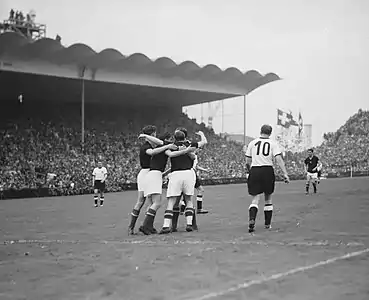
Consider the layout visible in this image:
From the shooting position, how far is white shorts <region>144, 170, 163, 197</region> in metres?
9.45

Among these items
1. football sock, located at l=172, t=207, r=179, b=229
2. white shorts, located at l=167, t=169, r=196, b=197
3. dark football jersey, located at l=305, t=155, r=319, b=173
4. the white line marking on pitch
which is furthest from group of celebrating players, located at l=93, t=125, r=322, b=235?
dark football jersey, located at l=305, t=155, r=319, b=173

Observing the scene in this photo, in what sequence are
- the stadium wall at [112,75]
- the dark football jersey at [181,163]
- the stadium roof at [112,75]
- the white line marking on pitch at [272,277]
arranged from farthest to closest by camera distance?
the stadium wall at [112,75] → the stadium roof at [112,75] → the dark football jersey at [181,163] → the white line marking on pitch at [272,277]

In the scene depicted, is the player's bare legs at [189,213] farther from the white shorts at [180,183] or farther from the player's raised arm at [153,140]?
the player's raised arm at [153,140]

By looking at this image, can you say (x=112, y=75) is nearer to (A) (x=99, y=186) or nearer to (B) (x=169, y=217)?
(A) (x=99, y=186)

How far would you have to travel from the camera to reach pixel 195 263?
21.0 feet

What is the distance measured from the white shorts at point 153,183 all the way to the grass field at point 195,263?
865 millimetres

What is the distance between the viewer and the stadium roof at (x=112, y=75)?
35.8m

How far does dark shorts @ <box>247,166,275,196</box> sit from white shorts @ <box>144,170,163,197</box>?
64.8 inches

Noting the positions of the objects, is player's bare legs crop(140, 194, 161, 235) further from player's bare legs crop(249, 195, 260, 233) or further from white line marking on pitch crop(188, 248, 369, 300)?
white line marking on pitch crop(188, 248, 369, 300)

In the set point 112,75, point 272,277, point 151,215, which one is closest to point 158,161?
point 151,215

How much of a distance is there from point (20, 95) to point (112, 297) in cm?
4446

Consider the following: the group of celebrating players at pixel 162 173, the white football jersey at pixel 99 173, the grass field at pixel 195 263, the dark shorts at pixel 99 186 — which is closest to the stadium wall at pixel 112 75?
the white football jersey at pixel 99 173

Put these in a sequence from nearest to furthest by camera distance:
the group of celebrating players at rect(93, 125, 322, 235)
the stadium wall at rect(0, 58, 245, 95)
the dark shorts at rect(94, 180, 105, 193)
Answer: the group of celebrating players at rect(93, 125, 322, 235) → the dark shorts at rect(94, 180, 105, 193) → the stadium wall at rect(0, 58, 245, 95)

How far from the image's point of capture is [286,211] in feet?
45.2
